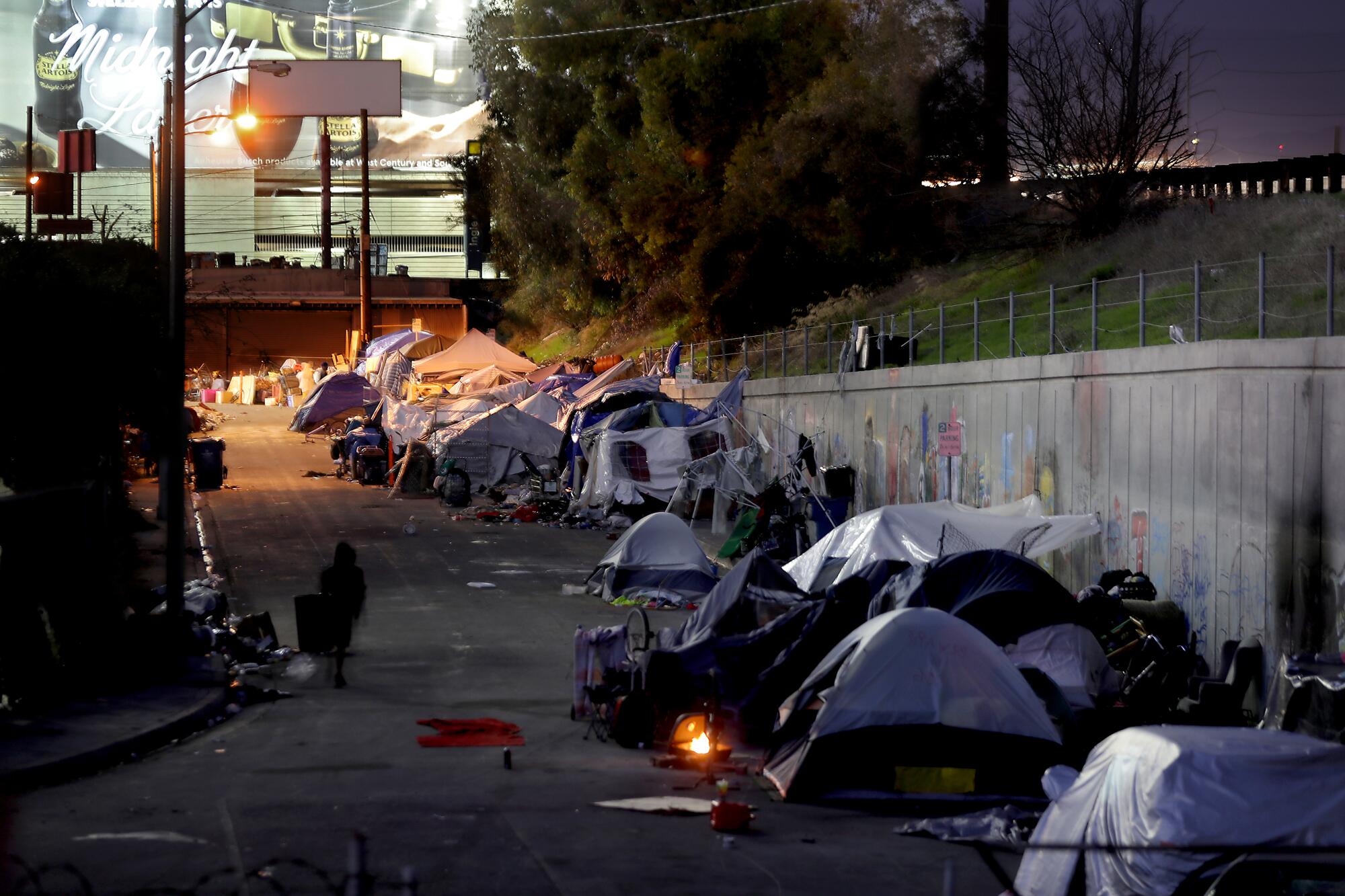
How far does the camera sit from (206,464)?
1485 inches

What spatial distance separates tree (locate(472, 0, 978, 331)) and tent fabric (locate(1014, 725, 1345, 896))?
1493 inches

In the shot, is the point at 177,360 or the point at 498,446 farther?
the point at 498,446

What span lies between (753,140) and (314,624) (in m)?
32.8

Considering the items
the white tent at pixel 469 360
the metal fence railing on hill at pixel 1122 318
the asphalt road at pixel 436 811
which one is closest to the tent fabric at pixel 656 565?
the asphalt road at pixel 436 811

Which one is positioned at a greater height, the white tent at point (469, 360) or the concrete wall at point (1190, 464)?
the white tent at point (469, 360)

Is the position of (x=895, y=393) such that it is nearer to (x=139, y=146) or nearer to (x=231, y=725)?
(x=231, y=725)

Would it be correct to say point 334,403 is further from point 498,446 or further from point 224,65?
point 224,65

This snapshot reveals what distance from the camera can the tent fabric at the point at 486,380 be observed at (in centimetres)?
5069

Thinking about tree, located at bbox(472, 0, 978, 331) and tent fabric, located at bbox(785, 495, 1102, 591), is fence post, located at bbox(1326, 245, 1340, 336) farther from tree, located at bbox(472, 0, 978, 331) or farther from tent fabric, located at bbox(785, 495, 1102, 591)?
tree, located at bbox(472, 0, 978, 331)

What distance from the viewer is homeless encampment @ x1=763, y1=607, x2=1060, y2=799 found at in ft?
34.8

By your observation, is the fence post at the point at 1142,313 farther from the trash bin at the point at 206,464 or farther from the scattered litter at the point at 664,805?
the trash bin at the point at 206,464

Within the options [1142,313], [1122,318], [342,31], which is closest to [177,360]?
[1142,313]

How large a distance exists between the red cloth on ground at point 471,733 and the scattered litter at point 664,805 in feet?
7.08

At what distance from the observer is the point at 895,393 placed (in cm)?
2661
